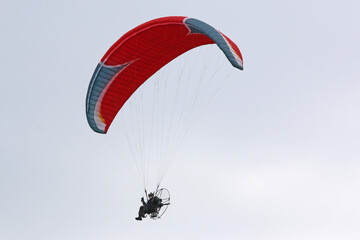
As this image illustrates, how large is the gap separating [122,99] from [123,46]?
8.76ft

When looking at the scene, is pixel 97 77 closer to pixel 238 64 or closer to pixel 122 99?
pixel 122 99

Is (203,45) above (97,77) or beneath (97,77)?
above

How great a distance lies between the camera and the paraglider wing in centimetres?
3819

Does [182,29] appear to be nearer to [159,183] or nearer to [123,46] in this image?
[123,46]

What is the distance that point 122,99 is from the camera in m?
40.5

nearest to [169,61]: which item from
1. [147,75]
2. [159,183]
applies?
[147,75]

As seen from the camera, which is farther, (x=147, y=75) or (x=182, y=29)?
(x=147, y=75)

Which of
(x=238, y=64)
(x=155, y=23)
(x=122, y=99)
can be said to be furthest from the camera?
(x=122, y=99)

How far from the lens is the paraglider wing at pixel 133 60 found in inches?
1503

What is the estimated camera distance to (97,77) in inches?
1543

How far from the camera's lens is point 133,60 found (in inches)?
1560

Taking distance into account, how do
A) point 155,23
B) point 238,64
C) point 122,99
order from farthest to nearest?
point 122,99, point 155,23, point 238,64

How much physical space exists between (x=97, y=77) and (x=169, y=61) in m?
3.14

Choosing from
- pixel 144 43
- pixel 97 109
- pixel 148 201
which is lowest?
pixel 148 201
